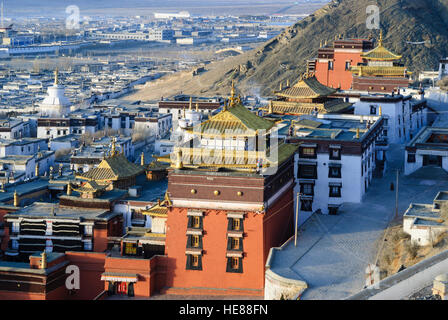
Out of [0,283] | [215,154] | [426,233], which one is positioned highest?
[215,154]

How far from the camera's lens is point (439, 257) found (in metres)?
30.6

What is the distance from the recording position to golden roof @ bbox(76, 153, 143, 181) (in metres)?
42.7

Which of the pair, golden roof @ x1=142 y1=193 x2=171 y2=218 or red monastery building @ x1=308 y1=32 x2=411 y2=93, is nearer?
golden roof @ x1=142 y1=193 x2=171 y2=218

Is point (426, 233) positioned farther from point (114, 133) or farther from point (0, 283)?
point (114, 133)

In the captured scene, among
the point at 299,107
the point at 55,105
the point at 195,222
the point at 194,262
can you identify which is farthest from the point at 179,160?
the point at 55,105

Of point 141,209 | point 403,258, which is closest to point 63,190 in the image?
point 141,209

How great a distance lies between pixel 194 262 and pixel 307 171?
30.1 feet

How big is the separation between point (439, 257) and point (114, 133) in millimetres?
50432

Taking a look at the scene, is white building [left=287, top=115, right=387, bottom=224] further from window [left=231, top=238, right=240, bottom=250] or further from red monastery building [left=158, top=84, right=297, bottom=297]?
window [left=231, top=238, right=240, bottom=250]

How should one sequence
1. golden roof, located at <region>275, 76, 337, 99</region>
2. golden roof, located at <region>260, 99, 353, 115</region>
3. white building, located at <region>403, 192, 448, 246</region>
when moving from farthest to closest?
golden roof, located at <region>275, 76, 337, 99</region> → golden roof, located at <region>260, 99, 353, 115</region> → white building, located at <region>403, 192, 448, 246</region>

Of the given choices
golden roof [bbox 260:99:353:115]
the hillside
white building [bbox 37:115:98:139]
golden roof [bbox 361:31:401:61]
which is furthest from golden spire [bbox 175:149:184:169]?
the hillside

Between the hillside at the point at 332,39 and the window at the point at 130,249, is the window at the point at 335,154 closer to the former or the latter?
the window at the point at 130,249

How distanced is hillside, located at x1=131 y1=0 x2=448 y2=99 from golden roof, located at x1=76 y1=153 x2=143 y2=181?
2153 inches

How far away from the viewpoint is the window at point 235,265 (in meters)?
35.2
